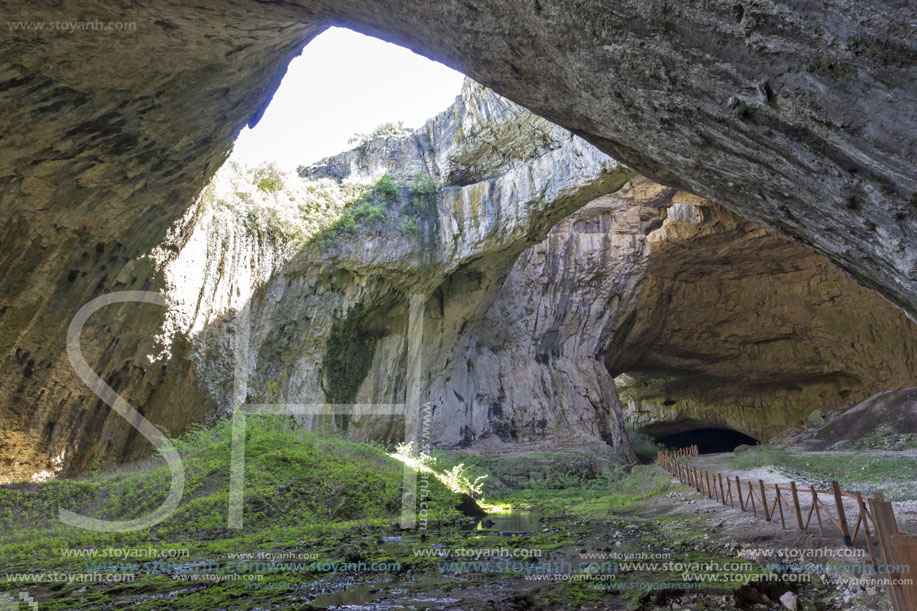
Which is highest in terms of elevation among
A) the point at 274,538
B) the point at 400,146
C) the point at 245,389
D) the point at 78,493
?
the point at 400,146

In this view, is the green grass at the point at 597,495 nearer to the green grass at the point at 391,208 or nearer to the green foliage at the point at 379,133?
the green grass at the point at 391,208

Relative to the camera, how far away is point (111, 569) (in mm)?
5043

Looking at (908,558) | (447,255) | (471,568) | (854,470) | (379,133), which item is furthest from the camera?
(379,133)

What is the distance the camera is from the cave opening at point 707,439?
34.2m

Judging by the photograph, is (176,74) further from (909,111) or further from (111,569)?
(909,111)

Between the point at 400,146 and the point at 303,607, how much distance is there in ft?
61.8

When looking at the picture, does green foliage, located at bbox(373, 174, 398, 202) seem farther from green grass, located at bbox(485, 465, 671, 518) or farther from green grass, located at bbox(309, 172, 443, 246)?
green grass, located at bbox(485, 465, 671, 518)

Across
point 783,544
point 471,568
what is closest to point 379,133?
point 471,568

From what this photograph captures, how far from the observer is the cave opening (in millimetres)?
34250

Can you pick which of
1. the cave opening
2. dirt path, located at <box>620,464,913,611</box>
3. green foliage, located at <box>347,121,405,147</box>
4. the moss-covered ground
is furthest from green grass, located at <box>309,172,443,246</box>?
the cave opening

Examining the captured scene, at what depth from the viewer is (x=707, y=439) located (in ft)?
114

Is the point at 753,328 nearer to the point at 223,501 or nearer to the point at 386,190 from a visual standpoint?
the point at 386,190

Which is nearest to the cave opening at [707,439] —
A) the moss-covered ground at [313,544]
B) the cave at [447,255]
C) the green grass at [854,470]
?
the cave at [447,255]

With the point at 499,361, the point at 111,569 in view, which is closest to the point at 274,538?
the point at 111,569
